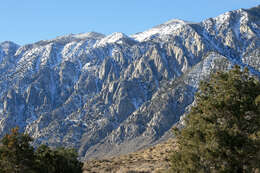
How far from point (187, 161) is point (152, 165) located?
79.4 ft

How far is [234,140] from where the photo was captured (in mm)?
30141

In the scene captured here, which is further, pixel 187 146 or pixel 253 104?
pixel 187 146

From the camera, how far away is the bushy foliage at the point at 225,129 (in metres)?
30.2

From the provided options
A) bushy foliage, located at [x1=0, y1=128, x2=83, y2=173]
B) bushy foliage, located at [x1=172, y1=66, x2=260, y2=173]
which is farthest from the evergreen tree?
bushy foliage, located at [x1=172, y1=66, x2=260, y2=173]

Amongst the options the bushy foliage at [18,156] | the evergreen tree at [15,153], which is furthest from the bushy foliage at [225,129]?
the evergreen tree at [15,153]

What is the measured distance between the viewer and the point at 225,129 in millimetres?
30562

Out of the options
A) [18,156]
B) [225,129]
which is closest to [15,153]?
[18,156]

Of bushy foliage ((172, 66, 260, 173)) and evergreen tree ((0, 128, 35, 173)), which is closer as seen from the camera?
bushy foliage ((172, 66, 260, 173))

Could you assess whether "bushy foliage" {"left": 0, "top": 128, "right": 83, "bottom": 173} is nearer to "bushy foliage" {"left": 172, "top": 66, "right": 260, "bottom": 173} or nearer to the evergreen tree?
the evergreen tree

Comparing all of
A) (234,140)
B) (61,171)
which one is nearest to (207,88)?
(234,140)

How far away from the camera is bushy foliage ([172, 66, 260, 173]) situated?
99.1 feet

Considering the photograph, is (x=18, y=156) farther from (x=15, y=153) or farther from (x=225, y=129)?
(x=225, y=129)

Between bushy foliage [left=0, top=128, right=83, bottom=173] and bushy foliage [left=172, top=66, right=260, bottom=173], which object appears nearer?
bushy foliage [left=172, top=66, right=260, bottom=173]

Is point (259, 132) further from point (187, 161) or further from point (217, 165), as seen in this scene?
point (187, 161)
